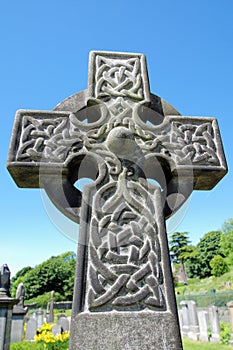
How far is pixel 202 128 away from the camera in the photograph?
3.08m

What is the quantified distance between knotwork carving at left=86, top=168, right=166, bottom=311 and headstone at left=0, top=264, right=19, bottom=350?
6541mm

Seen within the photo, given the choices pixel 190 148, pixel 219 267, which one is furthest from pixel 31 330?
pixel 219 267

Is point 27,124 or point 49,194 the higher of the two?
point 27,124

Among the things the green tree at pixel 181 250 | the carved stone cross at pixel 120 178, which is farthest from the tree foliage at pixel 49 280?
the carved stone cross at pixel 120 178

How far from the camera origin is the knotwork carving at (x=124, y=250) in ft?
6.68

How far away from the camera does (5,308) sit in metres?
7.46

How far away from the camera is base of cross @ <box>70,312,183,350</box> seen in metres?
1.86

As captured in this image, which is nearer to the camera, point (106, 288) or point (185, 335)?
point (106, 288)

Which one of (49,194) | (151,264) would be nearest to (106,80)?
(49,194)

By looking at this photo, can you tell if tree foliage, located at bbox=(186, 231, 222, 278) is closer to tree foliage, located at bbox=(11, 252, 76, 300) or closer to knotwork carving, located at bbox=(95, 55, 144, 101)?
tree foliage, located at bbox=(11, 252, 76, 300)

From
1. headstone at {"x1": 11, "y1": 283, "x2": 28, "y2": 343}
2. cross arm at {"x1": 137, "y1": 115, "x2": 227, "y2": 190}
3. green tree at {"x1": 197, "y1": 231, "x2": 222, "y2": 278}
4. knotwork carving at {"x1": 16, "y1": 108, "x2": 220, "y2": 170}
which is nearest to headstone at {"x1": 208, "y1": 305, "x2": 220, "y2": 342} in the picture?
headstone at {"x1": 11, "y1": 283, "x2": 28, "y2": 343}

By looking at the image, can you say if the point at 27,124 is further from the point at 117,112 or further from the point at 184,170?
the point at 184,170

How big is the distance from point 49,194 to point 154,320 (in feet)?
4.48

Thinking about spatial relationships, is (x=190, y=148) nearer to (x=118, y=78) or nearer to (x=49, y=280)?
(x=118, y=78)
